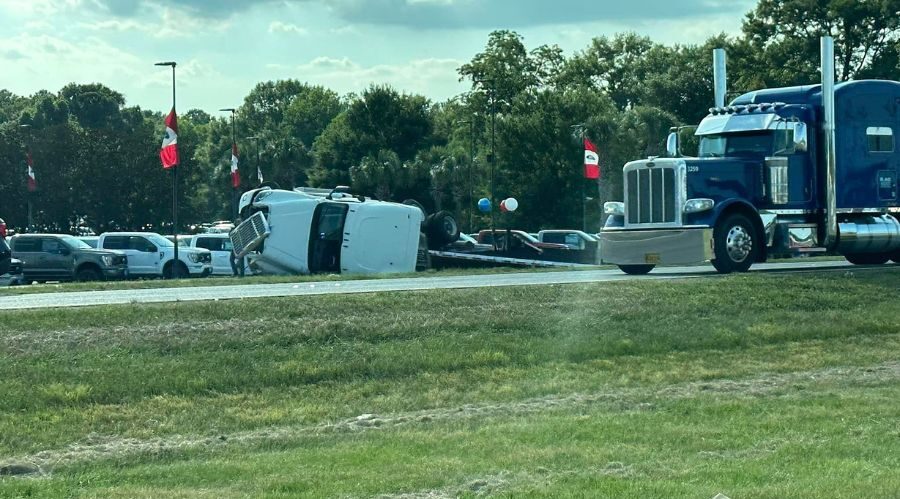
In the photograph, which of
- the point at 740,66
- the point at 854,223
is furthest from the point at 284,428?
the point at 740,66

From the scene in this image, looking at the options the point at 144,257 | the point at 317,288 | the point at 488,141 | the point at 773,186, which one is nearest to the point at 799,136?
the point at 773,186

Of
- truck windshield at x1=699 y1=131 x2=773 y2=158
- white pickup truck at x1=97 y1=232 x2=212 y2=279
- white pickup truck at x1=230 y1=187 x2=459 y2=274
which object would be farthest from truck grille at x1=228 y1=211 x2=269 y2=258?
truck windshield at x1=699 y1=131 x2=773 y2=158

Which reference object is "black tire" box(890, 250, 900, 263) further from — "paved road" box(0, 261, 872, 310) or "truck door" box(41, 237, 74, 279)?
"truck door" box(41, 237, 74, 279)

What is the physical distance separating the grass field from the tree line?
44.1 m

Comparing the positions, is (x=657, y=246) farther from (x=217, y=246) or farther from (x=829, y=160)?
(x=217, y=246)

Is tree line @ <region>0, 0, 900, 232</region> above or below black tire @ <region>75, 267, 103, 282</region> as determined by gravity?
above

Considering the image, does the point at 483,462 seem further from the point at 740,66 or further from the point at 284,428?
the point at 740,66

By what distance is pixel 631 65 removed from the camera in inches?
3829

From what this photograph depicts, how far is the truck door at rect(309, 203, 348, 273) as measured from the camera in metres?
31.0

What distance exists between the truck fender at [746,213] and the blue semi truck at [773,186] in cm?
2

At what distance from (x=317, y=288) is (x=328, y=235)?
9.95m

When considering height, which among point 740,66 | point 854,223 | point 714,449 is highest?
point 740,66

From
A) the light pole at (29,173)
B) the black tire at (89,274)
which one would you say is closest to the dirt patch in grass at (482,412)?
the black tire at (89,274)

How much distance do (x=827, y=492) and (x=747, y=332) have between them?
845cm
